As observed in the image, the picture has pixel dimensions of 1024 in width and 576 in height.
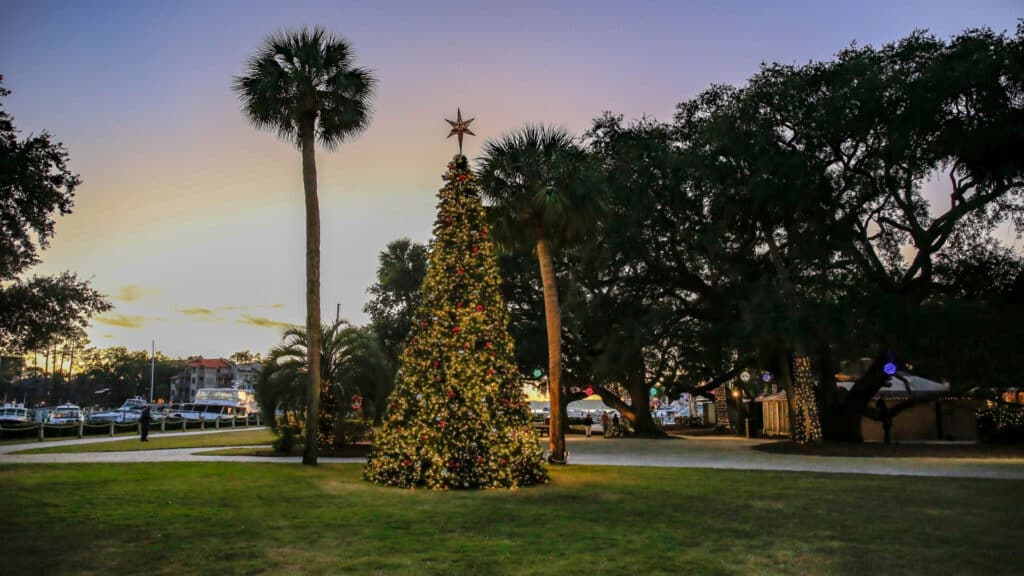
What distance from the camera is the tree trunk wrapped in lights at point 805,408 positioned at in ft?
96.3

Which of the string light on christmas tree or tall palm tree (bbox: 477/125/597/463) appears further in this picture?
tall palm tree (bbox: 477/125/597/463)

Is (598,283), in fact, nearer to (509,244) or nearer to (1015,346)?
(509,244)

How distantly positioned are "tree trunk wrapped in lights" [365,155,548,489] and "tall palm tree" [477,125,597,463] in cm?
430

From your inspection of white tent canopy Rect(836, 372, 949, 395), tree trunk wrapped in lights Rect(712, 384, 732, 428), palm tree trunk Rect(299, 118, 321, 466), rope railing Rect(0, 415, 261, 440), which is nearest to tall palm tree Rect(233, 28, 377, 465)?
palm tree trunk Rect(299, 118, 321, 466)

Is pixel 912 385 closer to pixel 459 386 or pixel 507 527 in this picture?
pixel 459 386

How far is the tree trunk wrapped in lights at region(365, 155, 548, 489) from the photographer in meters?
15.5

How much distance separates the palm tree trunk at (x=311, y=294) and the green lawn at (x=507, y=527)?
4065 millimetres

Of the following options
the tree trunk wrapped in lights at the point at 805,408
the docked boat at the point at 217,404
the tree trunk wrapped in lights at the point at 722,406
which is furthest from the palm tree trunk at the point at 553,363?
the docked boat at the point at 217,404

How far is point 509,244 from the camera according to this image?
22906 mm

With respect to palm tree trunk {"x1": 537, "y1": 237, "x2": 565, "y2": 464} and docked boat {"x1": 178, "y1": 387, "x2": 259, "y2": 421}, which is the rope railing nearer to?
palm tree trunk {"x1": 537, "y1": 237, "x2": 565, "y2": 464}

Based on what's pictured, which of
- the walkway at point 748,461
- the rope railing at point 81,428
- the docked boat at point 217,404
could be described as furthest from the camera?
the docked boat at point 217,404

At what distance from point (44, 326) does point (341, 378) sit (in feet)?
48.6

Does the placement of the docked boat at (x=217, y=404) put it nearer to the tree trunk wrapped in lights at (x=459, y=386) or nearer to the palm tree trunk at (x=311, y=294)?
the palm tree trunk at (x=311, y=294)

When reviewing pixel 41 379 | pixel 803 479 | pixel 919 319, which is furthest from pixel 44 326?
pixel 41 379
